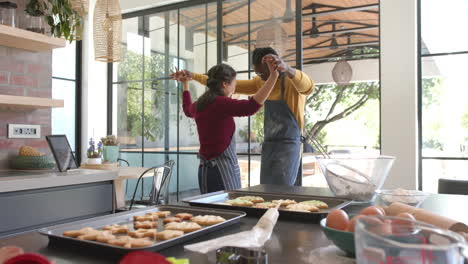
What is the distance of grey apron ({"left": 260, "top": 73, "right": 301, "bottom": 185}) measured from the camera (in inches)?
97.1

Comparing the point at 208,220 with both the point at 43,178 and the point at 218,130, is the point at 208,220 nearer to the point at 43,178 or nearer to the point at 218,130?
the point at 218,130

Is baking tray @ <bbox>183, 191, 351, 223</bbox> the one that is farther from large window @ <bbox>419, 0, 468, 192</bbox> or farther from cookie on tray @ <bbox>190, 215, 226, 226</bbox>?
large window @ <bbox>419, 0, 468, 192</bbox>

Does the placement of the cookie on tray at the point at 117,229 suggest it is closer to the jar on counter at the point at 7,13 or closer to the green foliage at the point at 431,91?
the jar on counter at the point at 7,13

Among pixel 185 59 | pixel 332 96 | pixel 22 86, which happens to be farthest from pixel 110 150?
pixel 332 96

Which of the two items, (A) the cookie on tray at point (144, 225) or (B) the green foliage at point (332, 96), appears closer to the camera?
(A) the cookie on tray at point (144, 225)

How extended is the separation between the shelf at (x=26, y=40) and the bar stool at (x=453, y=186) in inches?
106

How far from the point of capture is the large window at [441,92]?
376cm

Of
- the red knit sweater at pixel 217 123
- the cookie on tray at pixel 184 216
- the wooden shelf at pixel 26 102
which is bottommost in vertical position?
the cookie on tray at pixel 184 216

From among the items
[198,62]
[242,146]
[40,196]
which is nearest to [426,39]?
[242,146]

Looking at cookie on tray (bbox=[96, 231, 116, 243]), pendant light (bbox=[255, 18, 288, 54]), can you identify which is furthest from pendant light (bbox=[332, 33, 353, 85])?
cookie on tray (bbox=[96, 231, 116, 243])

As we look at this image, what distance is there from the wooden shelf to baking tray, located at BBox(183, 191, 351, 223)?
1.68m

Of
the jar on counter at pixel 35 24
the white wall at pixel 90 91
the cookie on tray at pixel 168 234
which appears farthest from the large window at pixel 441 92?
the white wall at pixel 90 91

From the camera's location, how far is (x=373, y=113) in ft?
47.6

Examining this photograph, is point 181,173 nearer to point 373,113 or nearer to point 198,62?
point 198,62
